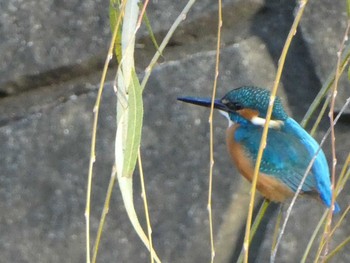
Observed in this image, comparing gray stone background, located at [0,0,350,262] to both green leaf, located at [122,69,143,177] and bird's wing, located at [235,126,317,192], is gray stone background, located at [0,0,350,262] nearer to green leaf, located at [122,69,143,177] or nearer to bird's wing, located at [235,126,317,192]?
bird's wing, located at [235,126,317,192]

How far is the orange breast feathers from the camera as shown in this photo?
153 cm

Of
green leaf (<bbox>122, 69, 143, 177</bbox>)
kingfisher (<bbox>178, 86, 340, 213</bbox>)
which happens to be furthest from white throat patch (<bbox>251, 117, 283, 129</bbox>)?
green leaf (<bbox>122, 69, 143, 177</bbox>)

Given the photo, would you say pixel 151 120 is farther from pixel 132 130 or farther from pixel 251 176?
pixel 132 130

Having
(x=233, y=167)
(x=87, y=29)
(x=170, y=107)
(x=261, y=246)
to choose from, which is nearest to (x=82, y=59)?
(x=87, y=29)

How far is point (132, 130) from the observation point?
3.38 feet

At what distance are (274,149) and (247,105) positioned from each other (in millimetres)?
109

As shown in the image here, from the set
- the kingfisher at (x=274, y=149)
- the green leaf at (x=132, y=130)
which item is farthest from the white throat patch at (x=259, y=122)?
the green leaf at (x=132, y=130)

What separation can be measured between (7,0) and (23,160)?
1.00 ft

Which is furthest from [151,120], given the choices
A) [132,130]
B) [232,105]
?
[132,130]

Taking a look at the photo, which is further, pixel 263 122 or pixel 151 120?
pixel 263 122

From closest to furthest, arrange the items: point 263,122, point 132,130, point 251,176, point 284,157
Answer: point 132,130, point 251,176, point 284,157, point 263,122

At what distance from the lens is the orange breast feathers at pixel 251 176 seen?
1534mm

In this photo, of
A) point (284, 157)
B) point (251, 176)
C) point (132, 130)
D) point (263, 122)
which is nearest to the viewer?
point (132, 130)

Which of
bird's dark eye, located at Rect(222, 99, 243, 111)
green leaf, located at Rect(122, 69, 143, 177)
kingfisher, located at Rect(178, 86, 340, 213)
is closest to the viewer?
green leaf, located at Rect(122, 69, 143, 177)
